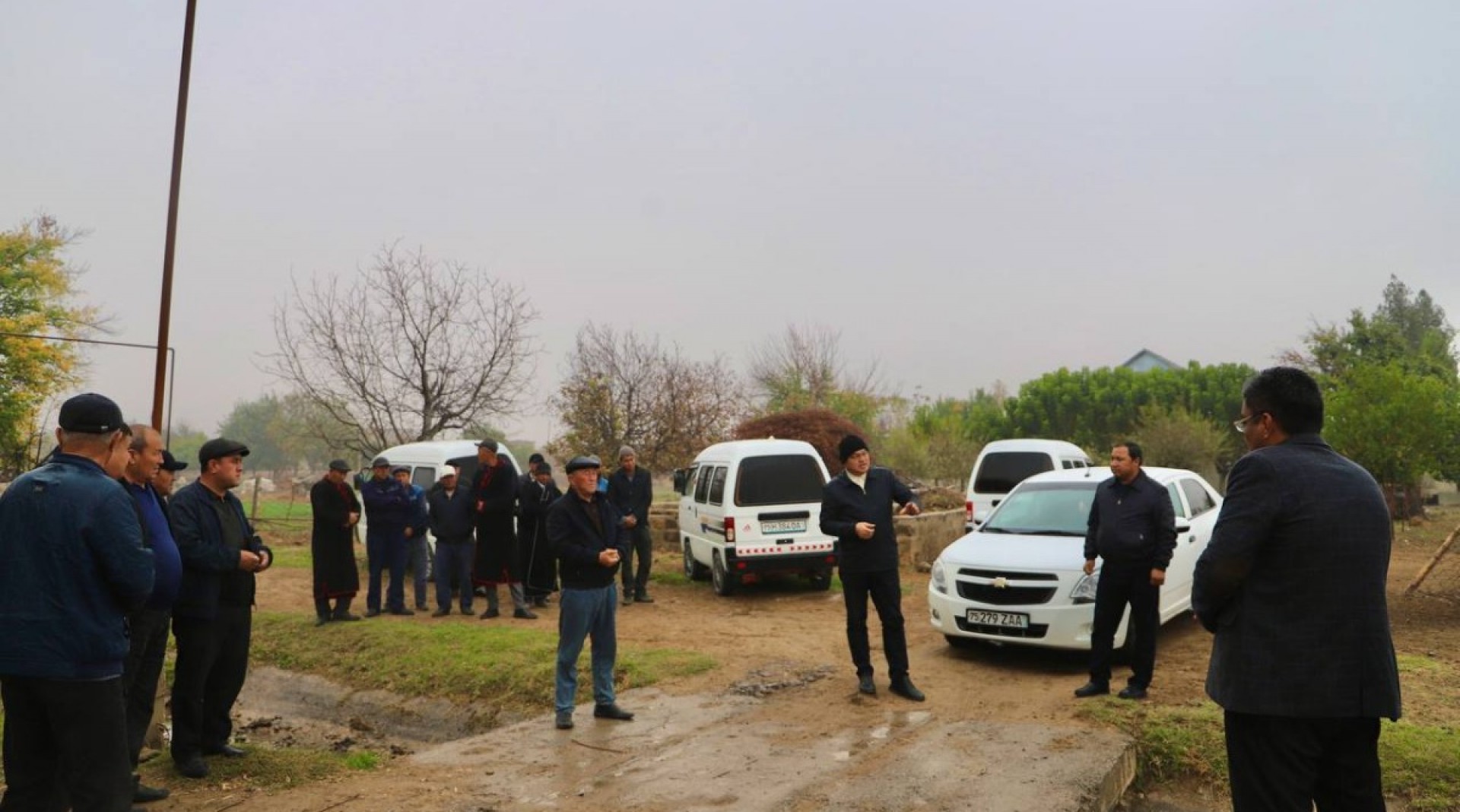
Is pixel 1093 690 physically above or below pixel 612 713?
above

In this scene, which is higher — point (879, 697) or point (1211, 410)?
point (1211, 410)

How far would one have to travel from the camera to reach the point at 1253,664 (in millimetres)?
3215

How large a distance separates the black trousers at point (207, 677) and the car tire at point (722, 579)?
738 centimetres

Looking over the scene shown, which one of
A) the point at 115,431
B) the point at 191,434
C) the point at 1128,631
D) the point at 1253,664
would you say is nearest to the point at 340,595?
the point at 115,431

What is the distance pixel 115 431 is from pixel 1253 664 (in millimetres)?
4438

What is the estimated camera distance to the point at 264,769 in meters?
5.79

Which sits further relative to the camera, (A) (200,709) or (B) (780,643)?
(B) (780,643)

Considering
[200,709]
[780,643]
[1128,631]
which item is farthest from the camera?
[780,643]

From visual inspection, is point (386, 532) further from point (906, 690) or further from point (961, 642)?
point (906, 690)

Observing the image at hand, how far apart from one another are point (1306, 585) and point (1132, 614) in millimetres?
4165

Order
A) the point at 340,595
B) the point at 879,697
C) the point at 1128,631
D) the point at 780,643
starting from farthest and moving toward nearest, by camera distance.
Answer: the point at 340,595
the point at 780,643
the point at 1128,631
the point at 879,697

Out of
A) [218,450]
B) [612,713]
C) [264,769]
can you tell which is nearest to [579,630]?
[612,713]

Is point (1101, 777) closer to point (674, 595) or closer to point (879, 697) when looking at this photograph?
point (879, 697)

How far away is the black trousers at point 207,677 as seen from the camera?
570cm
